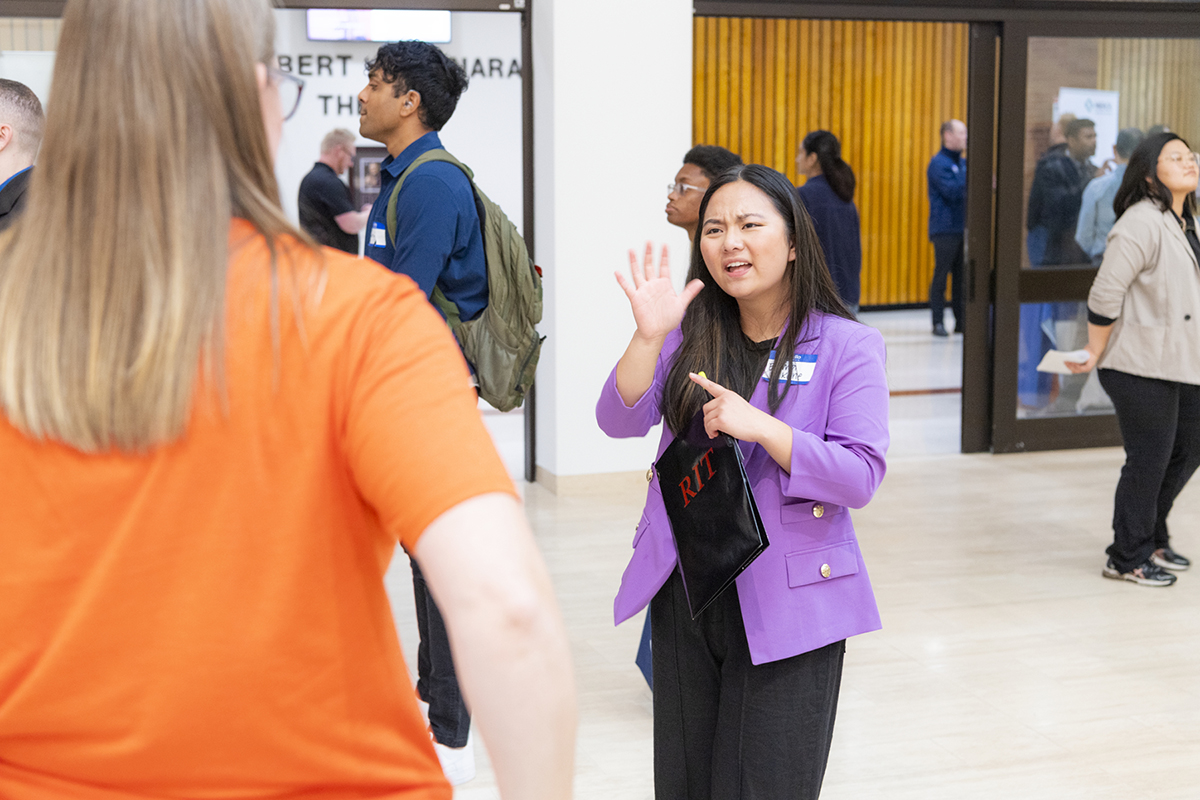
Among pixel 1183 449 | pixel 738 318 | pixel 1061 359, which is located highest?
pixel 738 318

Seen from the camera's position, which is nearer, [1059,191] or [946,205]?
[1059,191]

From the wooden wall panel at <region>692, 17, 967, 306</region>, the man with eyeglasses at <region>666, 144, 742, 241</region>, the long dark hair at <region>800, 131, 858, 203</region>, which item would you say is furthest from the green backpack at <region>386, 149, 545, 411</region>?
the wooden wall panel at <region>692, 17, 967, 306</region>

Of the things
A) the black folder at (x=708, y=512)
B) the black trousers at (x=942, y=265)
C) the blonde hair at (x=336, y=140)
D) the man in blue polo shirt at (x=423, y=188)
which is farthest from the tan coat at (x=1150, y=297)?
the black trousers at (x=942, y=265)

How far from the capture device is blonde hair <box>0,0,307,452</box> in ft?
2.53

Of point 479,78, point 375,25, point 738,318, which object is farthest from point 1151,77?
point 738,318

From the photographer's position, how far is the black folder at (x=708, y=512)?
183 centimetres

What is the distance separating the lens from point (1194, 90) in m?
6.88

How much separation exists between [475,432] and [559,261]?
512 cm

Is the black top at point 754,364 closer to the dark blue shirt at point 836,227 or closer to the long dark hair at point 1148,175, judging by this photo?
the long dark hair at point 1148,175

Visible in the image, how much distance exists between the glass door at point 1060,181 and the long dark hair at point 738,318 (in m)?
4.90

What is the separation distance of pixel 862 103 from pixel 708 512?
11.3m

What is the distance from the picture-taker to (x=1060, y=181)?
261 inches

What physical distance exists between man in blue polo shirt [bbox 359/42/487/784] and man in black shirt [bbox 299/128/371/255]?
4149 millimetres

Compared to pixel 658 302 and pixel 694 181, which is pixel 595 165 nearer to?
pixel 694 181
